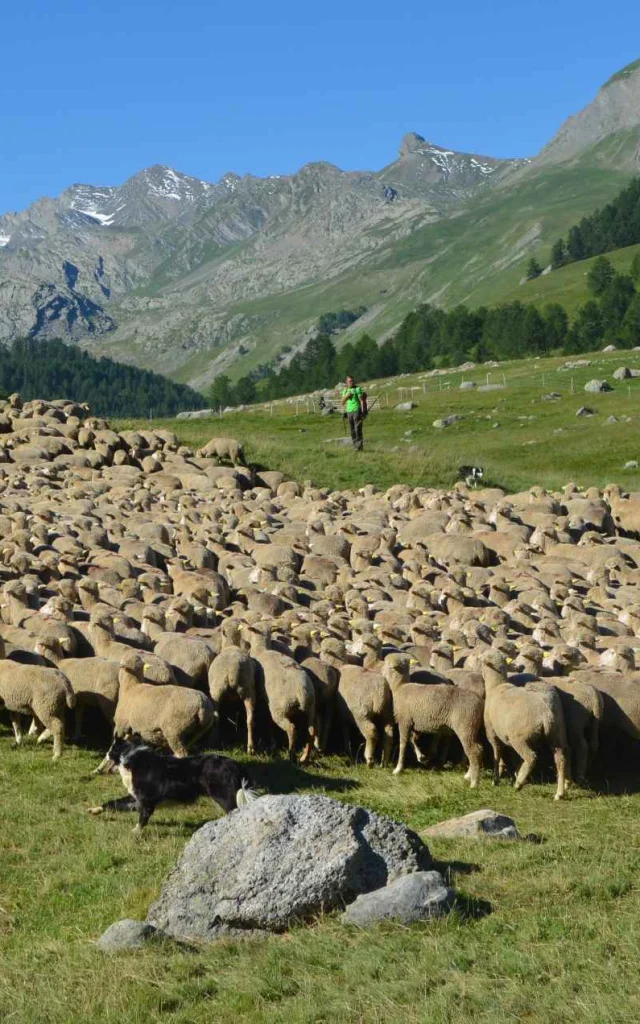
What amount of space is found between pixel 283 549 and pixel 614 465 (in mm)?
27168

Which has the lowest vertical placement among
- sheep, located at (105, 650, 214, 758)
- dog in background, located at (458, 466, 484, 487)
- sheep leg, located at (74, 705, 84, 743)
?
sheep leg, located at (74, 705, 84, 743)

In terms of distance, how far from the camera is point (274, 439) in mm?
51219

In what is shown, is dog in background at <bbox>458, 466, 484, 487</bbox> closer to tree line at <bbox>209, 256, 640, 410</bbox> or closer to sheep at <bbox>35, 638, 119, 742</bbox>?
sheep at <bbox>35, 638, 119, 742</bbox>

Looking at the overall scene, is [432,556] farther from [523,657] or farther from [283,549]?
[523,657]

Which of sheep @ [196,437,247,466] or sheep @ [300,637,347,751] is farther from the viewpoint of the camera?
sheep @ [196,437,247,466]

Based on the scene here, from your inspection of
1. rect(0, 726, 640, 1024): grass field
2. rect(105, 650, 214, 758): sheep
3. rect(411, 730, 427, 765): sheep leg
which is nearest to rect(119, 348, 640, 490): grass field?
rect(411, 730, 427, 765): sheep leg

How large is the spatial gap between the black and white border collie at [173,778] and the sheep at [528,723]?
14.0 ft

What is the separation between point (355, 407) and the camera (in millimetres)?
45562

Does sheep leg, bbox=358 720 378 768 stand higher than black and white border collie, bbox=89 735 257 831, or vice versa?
black and white border collie, bbox=89 735 257 831

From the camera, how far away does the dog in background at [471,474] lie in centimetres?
4281

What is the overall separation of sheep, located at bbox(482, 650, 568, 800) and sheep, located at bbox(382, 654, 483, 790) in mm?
319

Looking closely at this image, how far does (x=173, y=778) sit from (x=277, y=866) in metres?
3.18

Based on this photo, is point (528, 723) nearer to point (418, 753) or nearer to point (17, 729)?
point (418, 753)

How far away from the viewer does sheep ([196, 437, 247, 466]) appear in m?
42.9
